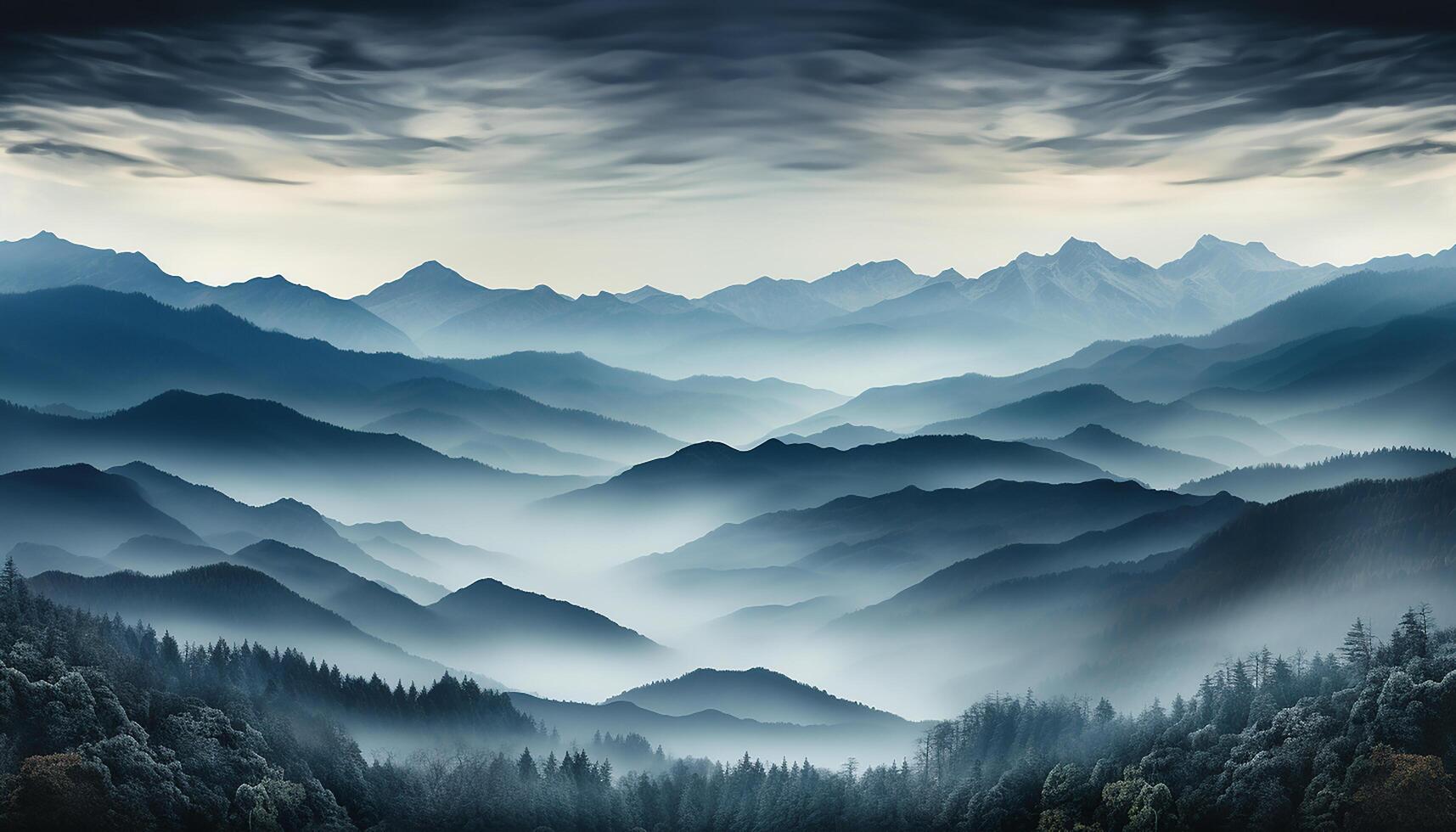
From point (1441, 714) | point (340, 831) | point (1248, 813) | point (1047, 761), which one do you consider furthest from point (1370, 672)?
point (340, 831)

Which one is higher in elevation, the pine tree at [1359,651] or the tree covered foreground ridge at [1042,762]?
the pine tree at [1359,651]

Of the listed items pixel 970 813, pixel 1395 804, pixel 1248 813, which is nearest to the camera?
pixel 1395 804

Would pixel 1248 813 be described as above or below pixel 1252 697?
below

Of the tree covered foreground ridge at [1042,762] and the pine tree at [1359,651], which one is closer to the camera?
the tree covered foreground ridge at [1042,762]

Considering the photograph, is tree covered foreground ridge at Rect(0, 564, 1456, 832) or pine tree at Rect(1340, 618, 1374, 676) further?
pine tree at Rect(1340, 618, 1374, 676)

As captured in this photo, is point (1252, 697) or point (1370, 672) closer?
point (1370, 672)

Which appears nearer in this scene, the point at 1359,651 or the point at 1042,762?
the point at 1359,651

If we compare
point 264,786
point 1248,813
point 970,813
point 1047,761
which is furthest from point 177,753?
point 1248,813

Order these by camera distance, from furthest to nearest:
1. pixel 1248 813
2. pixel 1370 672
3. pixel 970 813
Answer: pixel 970 813 < pixel 1370 672 < pixel 1248 813

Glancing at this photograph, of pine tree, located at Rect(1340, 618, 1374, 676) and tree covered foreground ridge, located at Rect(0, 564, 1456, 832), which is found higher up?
pine tree, located at Rect(1340, 618, 1374, 676)

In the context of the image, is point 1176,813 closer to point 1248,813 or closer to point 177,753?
point 1248,813
